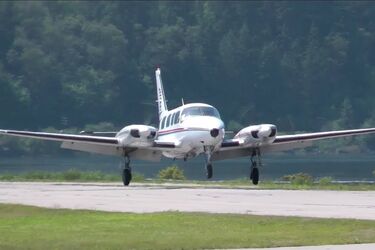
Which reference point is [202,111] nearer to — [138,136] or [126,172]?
[138,136]

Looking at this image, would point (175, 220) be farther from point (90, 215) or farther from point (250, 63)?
point (250, 63)

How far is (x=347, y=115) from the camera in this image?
14688 cm

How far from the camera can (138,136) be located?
45.6 meters

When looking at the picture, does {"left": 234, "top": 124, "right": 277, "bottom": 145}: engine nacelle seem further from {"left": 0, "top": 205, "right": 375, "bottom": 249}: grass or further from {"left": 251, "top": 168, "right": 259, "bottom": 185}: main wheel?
{"left": 0, "top": 205, "right": 375, "bottom": 249}: grass

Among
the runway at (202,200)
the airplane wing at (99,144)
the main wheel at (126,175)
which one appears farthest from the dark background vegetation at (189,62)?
the runway at (202,200)

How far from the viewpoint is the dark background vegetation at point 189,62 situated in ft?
468

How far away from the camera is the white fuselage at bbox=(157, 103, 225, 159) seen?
149 feet

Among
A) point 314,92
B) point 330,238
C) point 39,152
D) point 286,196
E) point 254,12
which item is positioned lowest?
point 330,238

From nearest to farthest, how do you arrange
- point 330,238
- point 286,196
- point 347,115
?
point 330,238 < point 286,196 < point 347,115

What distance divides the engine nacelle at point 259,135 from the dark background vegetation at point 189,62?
87377 millimetres

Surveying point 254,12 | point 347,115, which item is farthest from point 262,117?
point 254,12

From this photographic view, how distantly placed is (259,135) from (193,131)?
2074 millimetres

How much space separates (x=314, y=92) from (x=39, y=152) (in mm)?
39607

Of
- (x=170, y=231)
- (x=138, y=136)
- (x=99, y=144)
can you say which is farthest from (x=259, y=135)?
(x=170, y=231)
